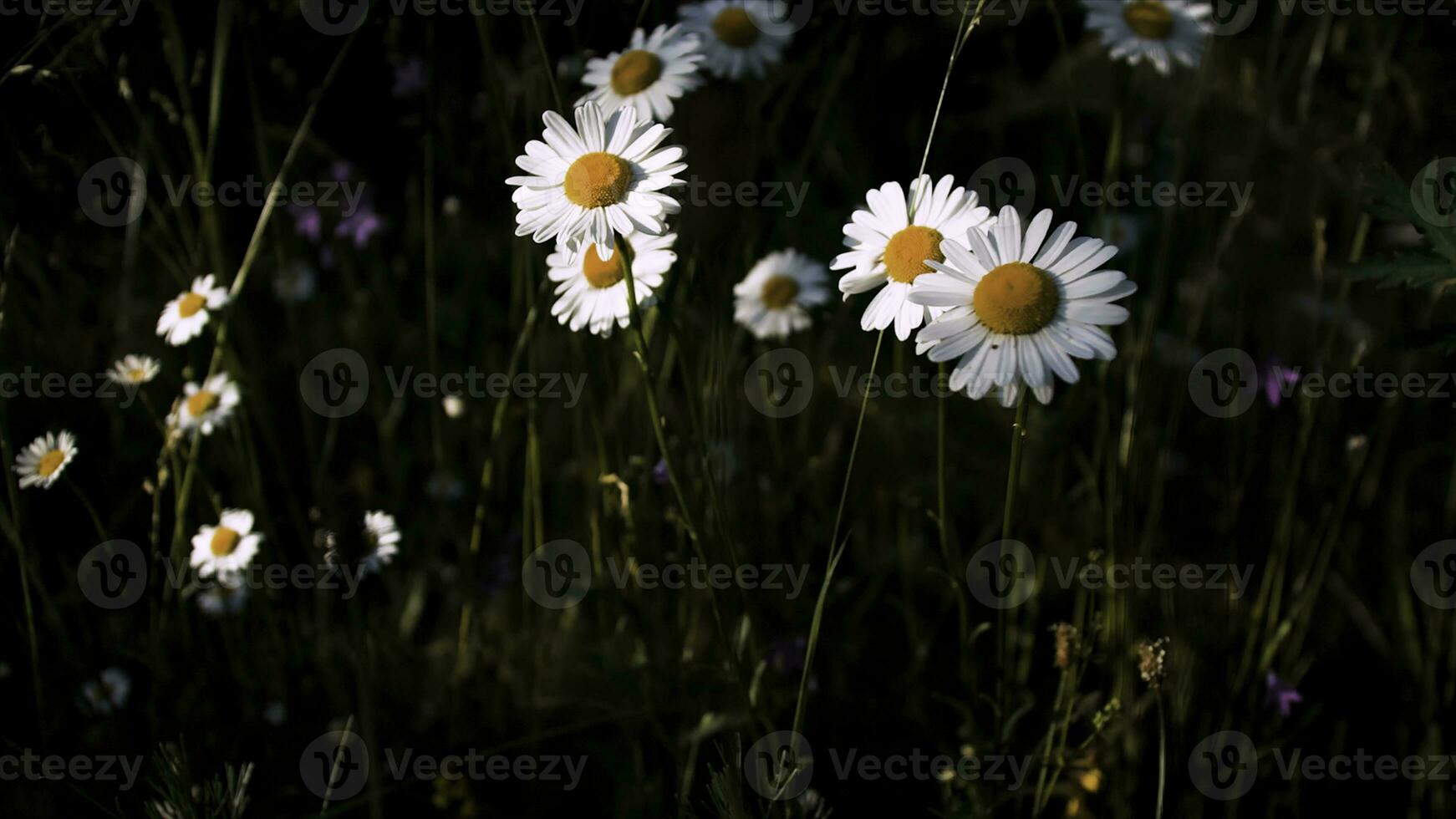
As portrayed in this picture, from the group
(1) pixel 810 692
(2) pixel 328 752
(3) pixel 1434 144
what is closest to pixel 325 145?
(2) pixel 328 752

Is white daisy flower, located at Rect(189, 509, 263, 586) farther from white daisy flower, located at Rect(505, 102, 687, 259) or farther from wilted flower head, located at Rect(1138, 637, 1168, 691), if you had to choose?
wilted flower head, located at Rect(1138, 637, 1168, 691)

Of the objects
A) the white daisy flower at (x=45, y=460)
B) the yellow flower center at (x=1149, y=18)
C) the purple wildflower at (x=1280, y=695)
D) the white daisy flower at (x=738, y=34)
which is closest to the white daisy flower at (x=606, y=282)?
the white daisy flower at (x=738, y=34)

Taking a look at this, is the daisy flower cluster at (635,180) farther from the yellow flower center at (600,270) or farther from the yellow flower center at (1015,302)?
the yellow flower center at (1015,302)

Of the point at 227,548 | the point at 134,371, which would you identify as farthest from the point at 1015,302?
the point at 134,371

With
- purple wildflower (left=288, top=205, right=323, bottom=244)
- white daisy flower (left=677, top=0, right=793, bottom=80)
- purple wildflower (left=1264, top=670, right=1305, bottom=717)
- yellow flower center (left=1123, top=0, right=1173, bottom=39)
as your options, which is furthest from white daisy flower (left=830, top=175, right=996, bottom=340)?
purple wildflower (left=288, top=205, right=323, bottom=244)

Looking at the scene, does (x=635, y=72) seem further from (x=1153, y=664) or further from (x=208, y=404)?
(x=1153, y=664)

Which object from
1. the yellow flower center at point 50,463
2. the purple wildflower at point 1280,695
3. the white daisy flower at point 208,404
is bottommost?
the purple wildflower at point 1280,695

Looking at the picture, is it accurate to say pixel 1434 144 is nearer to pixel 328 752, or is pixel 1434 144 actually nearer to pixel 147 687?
pixel 328 752
